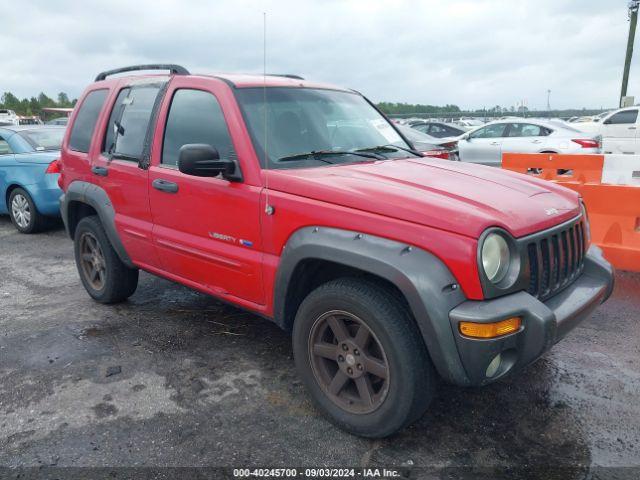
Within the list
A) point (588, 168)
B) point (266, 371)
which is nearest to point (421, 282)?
point (266, 371)

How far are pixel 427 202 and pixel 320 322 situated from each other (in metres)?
0.85

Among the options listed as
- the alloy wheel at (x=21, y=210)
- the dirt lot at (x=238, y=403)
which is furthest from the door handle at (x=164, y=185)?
the alloy wheel at (x=21, y=210)

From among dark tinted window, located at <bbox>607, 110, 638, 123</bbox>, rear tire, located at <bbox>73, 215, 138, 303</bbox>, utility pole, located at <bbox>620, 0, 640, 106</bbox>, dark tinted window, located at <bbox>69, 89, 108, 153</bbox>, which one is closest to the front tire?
rear tire, located at <bbox>73, 215, 138, 303</bbox>

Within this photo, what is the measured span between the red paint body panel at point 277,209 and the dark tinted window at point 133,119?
11 centimetres

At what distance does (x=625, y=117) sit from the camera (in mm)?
14742

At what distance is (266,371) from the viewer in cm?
356

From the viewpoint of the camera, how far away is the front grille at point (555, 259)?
264cm

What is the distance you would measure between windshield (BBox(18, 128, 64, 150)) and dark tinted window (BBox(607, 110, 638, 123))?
1389 cm

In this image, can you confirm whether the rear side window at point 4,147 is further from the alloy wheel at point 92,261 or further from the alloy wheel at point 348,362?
the alloy wheel at point 348,362

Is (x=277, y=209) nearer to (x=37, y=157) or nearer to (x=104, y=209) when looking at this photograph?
(x=104, y=209)

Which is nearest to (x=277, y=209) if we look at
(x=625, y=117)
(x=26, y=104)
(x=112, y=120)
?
(x=112, y=120)

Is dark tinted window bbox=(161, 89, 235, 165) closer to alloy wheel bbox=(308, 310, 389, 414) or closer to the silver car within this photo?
alloy wheel bbox=(308, 310, 389, 414)

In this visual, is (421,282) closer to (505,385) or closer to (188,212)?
(505,385)

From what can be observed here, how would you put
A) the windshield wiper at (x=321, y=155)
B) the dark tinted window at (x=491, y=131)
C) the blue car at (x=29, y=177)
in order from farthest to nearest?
the dark tinted window at (x=491, y=131) → the blue car at (x=29, y=177) → the windshield wiper at (x=321, y=155)
